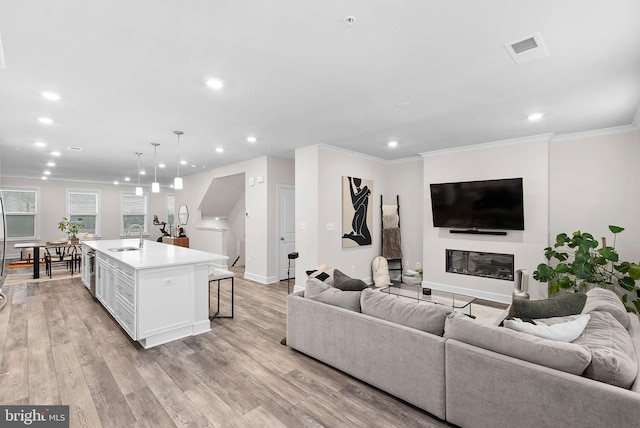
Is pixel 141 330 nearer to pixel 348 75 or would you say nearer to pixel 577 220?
pixel 348 75

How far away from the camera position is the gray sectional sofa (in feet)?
5.11

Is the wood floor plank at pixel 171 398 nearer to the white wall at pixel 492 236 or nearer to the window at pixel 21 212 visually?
the white wall at pixel 492 236

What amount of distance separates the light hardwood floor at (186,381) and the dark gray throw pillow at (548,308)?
37.3 inches

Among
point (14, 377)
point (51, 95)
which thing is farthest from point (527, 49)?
point (14, 377)

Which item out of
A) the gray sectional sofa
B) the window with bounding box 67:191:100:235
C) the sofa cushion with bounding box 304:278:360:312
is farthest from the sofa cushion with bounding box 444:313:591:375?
the window with bounding box 67:191:100:235

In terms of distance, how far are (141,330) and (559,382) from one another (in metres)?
3.41

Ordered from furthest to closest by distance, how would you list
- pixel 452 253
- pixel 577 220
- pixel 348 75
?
1. pixel 452 253
2. pixel 577 220
3. pixel 348 75

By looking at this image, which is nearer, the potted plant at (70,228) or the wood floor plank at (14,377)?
the wood floor plank at (14,377)

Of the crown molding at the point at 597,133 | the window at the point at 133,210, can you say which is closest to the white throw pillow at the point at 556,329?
the crown molding at the point at 597,133

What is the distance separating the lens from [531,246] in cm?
468

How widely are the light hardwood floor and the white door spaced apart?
8.19 feet

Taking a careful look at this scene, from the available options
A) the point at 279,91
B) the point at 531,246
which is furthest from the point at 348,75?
the point at 531,246

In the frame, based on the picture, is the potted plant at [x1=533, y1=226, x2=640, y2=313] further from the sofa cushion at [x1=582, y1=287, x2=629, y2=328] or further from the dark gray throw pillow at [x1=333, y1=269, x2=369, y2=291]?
the dark gray throw pillow at [x1=333, y1=269, x2=369, y2=291]

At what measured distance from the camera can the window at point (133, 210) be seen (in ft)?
35.7
